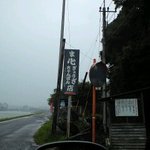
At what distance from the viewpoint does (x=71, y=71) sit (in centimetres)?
1677

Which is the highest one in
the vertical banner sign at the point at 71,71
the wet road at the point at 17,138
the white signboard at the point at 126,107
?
the vertical banner sign at the point at 71,71

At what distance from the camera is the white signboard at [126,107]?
10.8 meters

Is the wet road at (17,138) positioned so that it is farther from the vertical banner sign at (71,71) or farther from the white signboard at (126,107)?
the white signboard at (126,107)

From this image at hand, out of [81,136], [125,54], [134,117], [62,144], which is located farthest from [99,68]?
[125,54]

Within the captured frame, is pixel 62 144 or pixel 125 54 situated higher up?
pixel 125 54

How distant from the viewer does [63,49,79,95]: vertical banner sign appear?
16.1 metres

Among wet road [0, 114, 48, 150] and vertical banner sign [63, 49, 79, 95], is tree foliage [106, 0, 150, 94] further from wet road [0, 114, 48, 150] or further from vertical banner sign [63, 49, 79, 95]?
wet road [0, 114, 48, 150]

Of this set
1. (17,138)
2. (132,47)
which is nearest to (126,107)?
(132,47)

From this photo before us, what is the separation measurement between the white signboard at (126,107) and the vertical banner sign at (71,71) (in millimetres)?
5333

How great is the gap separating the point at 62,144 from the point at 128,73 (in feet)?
55.6

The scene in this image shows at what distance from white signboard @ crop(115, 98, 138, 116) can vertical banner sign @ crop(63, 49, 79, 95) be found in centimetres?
533

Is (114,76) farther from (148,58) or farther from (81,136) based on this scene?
(81,136)

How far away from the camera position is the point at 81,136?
44.0 feet

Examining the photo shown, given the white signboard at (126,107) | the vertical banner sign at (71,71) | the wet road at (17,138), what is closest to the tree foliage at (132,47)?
the vertical banner sign at (71,71)
